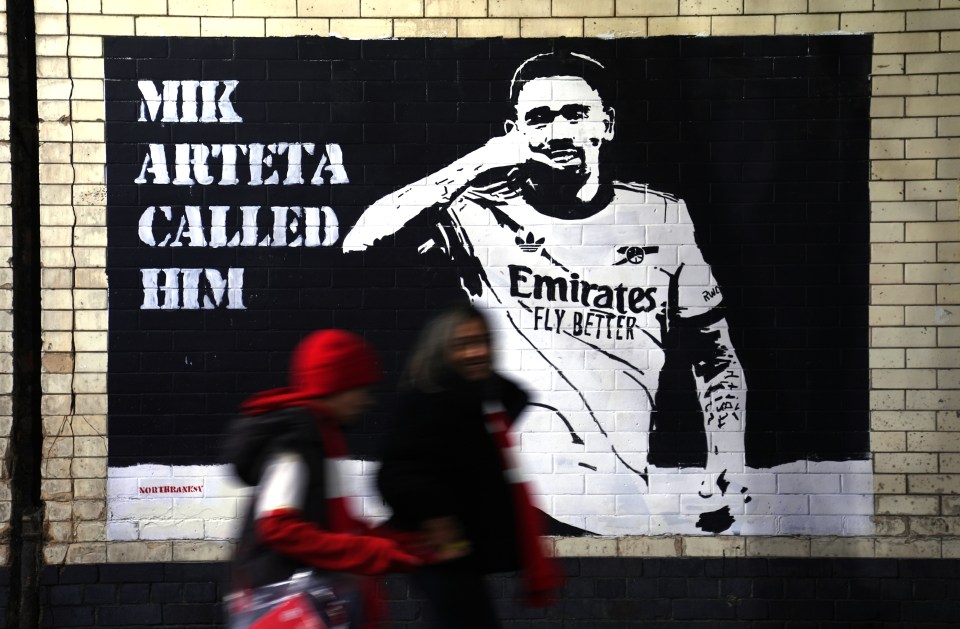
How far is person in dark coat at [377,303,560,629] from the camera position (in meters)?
3.33

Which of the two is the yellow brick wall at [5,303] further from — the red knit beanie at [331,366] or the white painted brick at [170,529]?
the red knit beanie at [331,366]

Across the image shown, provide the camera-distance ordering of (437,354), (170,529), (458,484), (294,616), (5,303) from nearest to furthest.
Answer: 1. (294,616)
2. (458,484)
3. (437,354)
4. (5,303)
5. (170,529)

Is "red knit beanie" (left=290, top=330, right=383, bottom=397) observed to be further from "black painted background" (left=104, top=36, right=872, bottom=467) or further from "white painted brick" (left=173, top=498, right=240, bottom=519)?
"white painted brick" (left=173, top=498, right=240, bottom=519)

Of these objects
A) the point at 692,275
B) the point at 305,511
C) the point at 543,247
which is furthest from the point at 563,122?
the point at 305,511

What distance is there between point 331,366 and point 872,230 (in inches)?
162

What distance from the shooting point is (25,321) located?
5.76 metres

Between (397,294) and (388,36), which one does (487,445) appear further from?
(388,36)

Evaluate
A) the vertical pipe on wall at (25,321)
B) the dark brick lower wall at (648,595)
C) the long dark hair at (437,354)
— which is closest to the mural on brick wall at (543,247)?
the dark brick lower wall at (648,595)

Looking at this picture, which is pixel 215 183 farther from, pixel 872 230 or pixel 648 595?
pixel 872 230

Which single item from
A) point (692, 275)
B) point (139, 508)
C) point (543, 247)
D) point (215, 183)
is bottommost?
point (139, 508)

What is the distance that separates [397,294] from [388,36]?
1.62 meters

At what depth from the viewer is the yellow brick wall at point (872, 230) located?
18.8 feet

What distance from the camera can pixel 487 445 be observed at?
138 inches

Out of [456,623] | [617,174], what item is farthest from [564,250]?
[456,623]
